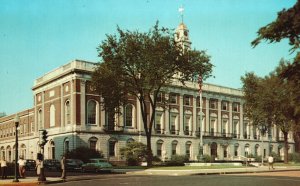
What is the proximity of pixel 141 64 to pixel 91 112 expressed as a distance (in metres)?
18.2

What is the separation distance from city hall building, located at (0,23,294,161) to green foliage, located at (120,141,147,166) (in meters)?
2.77

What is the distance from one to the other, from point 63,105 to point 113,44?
1909 cm

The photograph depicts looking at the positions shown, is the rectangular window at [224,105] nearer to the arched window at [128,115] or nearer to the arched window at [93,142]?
the arched window at [128,115]

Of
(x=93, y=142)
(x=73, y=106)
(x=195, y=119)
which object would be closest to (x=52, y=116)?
(x=73, y=106)

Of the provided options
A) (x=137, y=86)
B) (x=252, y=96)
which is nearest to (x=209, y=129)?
(x=252, y=96)

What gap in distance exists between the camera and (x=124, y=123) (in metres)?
61.5

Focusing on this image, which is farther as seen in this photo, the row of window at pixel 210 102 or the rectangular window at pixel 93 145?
the row of window at pixel 210 102

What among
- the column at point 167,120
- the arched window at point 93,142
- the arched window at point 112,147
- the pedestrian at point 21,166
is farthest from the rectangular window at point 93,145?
the pedestrian at point 21,166

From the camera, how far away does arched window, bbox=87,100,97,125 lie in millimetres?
57734

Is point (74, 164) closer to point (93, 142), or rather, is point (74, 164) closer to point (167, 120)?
point (93, 142)

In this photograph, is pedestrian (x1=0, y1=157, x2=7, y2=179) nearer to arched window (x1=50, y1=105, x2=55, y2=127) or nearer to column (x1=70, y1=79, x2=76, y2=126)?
column (x1=70, y1=79, x2=76, y2=126)

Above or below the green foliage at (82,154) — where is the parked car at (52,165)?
below

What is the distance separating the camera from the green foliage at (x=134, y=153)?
56094 mm

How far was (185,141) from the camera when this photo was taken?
70562 mm
